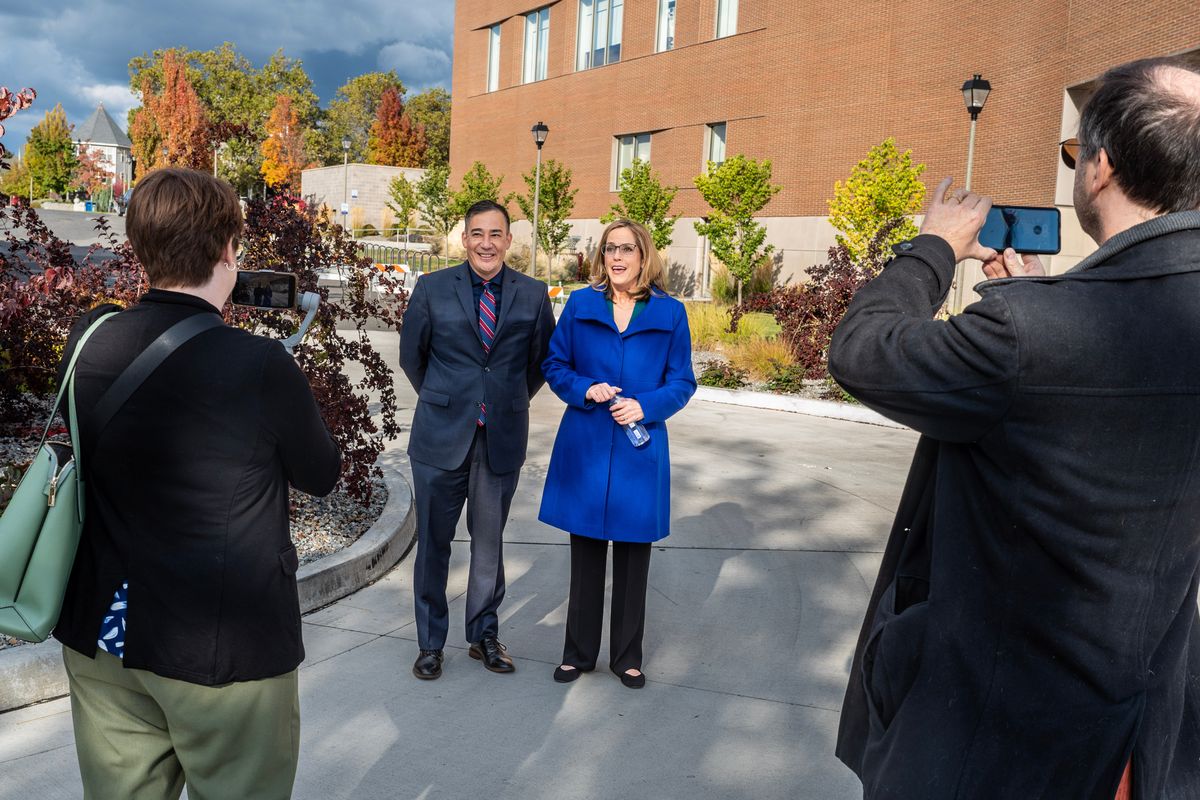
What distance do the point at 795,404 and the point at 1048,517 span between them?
1176 cm

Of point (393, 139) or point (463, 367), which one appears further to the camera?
point (393, 139)

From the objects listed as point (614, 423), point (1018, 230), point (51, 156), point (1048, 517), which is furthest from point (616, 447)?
point (51, 156)

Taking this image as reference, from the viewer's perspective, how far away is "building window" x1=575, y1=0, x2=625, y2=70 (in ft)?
120

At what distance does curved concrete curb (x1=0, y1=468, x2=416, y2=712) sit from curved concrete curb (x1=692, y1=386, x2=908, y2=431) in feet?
21.3

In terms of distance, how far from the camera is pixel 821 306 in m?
15.1

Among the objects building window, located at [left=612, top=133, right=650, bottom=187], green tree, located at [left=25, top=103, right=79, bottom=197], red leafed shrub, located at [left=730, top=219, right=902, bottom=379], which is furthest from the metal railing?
green tree, located at [left=25, top=103, right=79, bottom=197]

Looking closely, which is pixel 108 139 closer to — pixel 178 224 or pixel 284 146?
pixel 284 146

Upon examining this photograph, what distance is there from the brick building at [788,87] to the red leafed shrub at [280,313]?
15.5 metres

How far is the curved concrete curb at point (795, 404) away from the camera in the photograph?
41.5 ft

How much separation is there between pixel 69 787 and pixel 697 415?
9712 millimetres

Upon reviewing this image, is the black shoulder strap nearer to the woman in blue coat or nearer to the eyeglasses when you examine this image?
the eyeglasses

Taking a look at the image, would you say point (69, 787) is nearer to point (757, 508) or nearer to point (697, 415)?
point (757, 508)

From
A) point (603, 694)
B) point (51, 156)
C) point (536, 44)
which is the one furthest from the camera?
point (51, 156)

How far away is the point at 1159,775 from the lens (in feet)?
5.93
